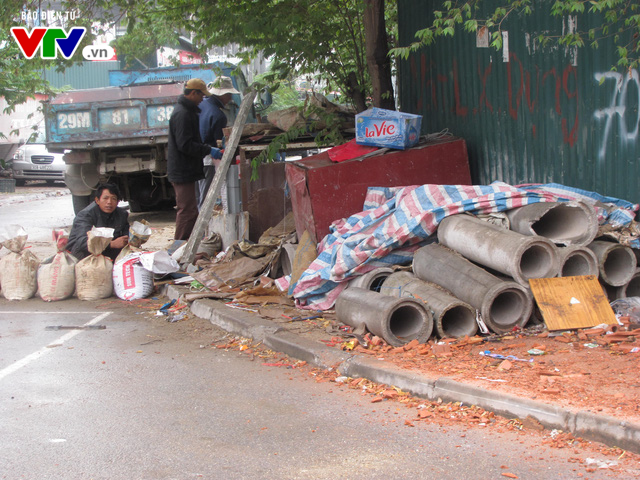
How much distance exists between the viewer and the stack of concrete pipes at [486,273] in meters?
5.47

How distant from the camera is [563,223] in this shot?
6.14 m

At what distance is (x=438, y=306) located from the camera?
18.0 feet

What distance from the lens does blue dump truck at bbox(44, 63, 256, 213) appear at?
1326cm

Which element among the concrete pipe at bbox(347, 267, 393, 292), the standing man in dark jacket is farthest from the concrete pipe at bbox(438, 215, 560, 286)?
the standing man in dark jacket

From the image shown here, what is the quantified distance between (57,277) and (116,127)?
5.92m

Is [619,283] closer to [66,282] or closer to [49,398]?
[49,398]

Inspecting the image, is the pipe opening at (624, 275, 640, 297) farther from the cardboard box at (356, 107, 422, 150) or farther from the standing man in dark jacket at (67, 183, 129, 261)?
the standing man in dark jacket at (67, 183, 129, 261)

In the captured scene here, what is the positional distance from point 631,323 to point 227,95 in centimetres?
732

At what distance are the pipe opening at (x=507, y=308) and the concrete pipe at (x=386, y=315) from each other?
575 millimetres

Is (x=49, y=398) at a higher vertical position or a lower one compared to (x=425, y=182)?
lower

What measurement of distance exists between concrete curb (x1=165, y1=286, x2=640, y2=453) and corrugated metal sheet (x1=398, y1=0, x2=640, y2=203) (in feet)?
9.48

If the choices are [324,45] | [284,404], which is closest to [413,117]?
[324,45]

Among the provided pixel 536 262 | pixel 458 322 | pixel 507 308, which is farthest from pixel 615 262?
pixel 458 322

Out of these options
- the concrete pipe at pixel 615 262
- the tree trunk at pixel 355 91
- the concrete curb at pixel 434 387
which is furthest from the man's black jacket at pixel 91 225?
the concrete pipe at pixel 615 262
